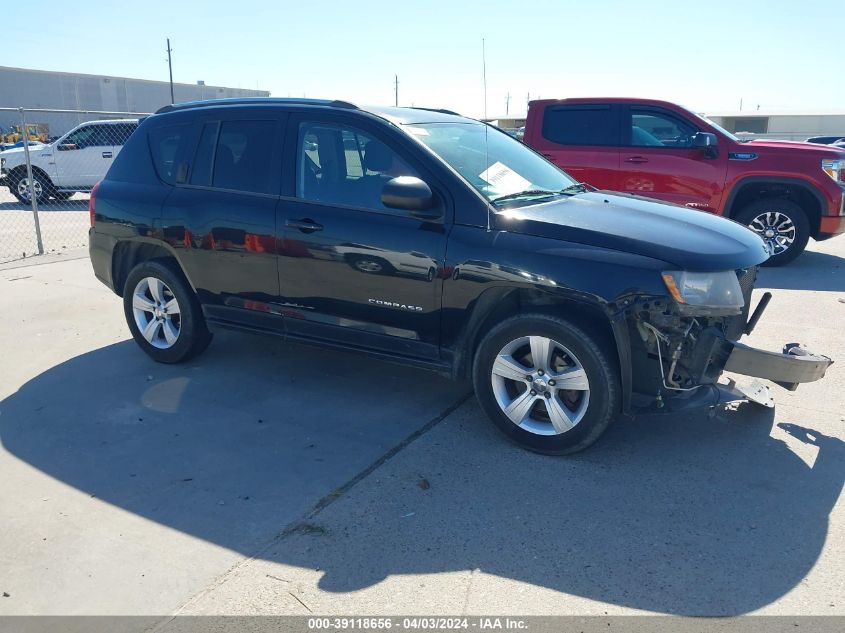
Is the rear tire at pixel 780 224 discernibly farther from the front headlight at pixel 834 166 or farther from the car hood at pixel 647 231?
the car hood at pixel 647 231

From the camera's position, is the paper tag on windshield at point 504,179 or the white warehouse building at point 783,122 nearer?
the paper tag on windshield at point 504,179

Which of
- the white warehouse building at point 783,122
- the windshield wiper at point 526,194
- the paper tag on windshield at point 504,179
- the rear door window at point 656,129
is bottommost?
the windshield wiper at point 526,194

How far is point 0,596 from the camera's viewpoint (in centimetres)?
294

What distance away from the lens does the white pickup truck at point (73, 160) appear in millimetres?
16312

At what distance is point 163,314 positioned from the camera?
5500 mm

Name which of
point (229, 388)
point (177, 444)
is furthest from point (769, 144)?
point (177, 444)

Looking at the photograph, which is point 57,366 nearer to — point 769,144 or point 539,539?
point 539,539

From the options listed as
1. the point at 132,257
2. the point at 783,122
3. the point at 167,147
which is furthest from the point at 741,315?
the point at 783,122

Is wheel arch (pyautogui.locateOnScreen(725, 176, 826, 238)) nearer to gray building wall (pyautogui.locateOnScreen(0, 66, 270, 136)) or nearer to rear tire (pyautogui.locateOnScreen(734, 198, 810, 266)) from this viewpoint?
rear tire (pyautogui.locateOnScreen(734, 198, 810, 266))

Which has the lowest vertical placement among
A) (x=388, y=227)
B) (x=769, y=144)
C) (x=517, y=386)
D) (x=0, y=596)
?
(x=0, y=596)

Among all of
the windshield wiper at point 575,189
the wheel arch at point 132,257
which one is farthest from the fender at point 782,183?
the wheel arch at point 132,257

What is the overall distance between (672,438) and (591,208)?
56.8 inches

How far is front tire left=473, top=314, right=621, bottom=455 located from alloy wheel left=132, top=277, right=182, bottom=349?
8.36ft

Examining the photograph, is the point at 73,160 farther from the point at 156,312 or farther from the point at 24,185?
the point at 156,312
